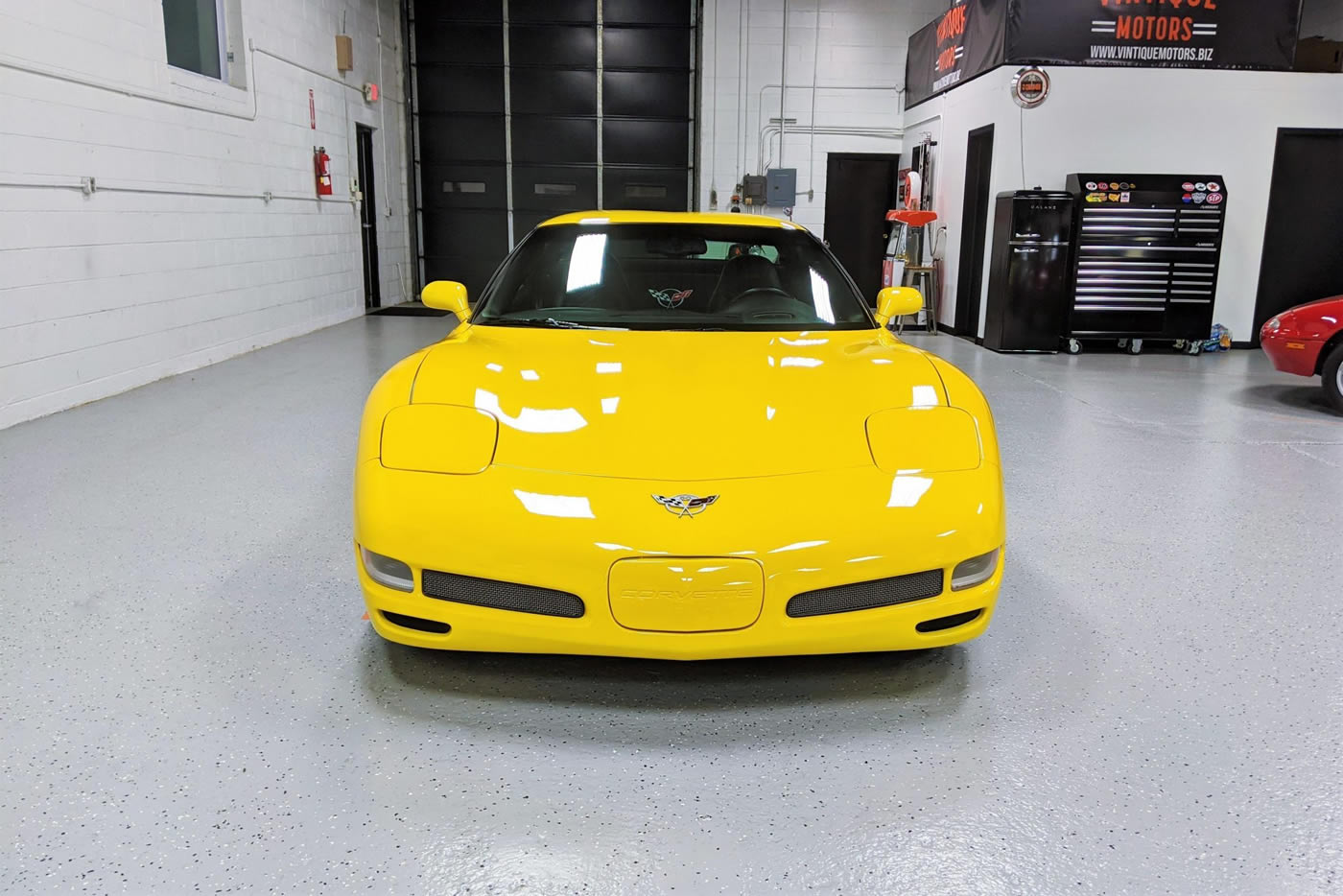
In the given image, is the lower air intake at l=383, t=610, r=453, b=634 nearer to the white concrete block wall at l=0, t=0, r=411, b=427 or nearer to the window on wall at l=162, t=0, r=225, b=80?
the white concrete block wall at l=0, t=0, r=411, b=427

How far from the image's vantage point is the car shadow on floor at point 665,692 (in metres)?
2.11

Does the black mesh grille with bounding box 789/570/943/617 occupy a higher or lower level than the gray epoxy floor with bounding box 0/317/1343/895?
higher

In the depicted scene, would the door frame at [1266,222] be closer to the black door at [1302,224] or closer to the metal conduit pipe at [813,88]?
the black door at [1302,224]

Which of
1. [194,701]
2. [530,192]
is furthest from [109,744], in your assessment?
[530,192]

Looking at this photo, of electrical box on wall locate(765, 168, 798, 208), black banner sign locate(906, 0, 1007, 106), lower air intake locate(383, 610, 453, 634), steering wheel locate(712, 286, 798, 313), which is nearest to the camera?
lower air intake locate(383, 610, 453, 634)

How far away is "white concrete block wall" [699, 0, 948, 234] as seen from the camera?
12586 mm

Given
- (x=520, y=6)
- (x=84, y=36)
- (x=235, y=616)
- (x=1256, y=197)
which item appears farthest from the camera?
(x=520, y=6)

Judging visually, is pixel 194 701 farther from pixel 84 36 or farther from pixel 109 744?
pixel 84 36

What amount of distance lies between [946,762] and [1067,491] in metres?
2.46

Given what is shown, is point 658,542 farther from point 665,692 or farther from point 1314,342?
point 1314,342

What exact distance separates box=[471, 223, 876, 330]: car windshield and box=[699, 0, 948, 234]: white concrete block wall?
1021 cm

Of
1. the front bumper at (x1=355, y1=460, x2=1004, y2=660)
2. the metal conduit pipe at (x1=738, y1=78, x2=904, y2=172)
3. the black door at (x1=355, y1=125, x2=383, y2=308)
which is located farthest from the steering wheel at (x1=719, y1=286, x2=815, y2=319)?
the metal conduit pipe at (x1=738, y1=78, x2=904, y2=172)

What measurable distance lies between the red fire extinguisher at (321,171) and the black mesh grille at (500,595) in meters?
8.64

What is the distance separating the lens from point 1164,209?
28.0ft
